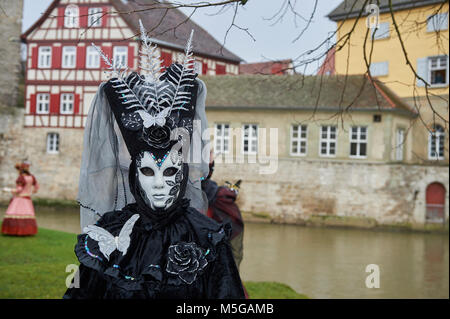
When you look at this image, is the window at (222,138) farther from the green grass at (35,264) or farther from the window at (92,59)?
the green grass at (35,264)

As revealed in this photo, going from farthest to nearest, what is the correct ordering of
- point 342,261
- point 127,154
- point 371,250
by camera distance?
point 371,250 → point 342,261 → point 127,154

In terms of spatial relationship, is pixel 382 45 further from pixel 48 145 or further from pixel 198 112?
pixel 198 112

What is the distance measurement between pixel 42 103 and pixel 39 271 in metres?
16.8

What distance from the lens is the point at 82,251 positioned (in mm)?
2797

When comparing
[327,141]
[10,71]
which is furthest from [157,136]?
[10,71]

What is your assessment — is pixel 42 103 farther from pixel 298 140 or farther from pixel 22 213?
pixel 22 213

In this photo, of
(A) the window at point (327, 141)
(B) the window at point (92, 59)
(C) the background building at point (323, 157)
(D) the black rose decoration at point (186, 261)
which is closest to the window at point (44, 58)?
(B) the window at point (92, 59)

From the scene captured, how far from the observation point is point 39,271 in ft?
24.6

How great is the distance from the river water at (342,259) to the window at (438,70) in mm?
6726

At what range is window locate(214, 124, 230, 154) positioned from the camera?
72.4 feet

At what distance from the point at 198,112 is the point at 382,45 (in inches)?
832

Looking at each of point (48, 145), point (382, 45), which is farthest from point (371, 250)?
point (48, 145)
